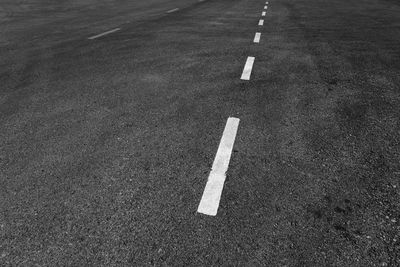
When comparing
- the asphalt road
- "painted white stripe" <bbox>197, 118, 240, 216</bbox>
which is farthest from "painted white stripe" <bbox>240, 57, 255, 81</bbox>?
"painted white stripe" <bbox>197, 118, 240, 216</bbox>

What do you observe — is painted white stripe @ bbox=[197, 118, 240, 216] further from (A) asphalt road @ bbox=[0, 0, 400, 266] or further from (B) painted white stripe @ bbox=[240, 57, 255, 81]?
(B) painted white stripe @ bbox=[240, 57, 255, 81]

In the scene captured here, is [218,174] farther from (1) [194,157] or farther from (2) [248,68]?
(2) [248,68]

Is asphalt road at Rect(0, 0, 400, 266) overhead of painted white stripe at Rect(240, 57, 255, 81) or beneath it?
overhead

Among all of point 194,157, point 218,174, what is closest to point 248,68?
point 194,157

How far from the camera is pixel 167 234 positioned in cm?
261

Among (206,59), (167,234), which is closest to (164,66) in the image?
(206,59)

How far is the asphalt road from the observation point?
2.52m

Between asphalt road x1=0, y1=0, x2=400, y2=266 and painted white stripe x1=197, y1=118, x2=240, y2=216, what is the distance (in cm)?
7

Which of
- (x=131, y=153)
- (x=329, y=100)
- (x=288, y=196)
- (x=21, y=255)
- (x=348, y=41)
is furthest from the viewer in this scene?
(x=348, y=41)

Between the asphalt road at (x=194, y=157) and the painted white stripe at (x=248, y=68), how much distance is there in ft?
0.39

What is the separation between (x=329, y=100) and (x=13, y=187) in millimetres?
4546

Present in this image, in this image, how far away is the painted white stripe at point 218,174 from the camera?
9.51ft

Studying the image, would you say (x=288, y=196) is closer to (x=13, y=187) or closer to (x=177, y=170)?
(x=177, y=170)

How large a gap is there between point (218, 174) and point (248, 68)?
3.79 meters
